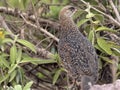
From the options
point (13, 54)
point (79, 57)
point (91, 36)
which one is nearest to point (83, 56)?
point (79, 57)

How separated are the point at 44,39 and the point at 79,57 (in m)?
0.66

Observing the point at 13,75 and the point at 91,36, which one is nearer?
the point at 13,75

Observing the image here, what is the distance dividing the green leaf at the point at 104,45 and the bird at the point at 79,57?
0.25m

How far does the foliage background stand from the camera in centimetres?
380

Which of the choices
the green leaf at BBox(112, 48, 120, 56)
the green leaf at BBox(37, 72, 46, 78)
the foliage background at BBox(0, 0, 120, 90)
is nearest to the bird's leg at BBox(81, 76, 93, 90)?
the foliage background at BBox(0, 0, 120, 90)

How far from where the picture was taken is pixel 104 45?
3854mm

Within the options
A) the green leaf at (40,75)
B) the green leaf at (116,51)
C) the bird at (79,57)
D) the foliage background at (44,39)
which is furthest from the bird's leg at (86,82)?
the green leaf at (40,75)

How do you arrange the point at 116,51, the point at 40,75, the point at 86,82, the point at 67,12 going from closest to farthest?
A: the point at 86,82
the point at 67,12
the point at 116,51
the point at 40,75

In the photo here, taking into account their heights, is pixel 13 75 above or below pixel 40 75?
above

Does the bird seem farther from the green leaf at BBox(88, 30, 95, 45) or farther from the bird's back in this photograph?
the green leaf at BBox(88, 30, 95, 45)

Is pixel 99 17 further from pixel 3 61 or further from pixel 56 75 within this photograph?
pixel 3 61

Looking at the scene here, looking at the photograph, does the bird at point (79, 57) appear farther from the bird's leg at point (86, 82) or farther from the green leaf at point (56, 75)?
the green leaf at point (56, 75)

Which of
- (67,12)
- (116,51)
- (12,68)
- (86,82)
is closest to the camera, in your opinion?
(86,82)

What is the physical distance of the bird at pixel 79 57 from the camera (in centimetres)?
352
